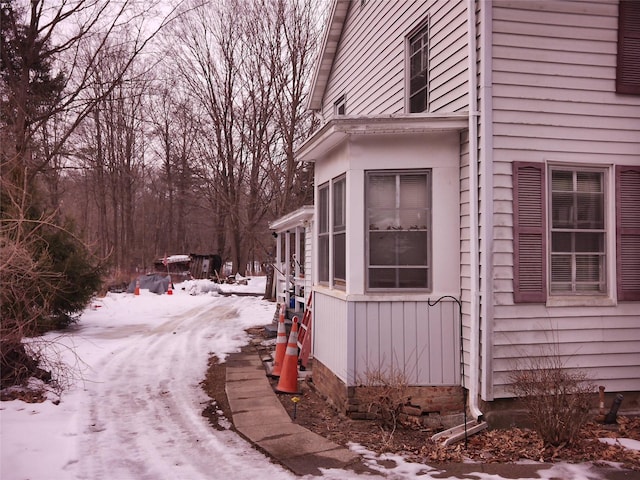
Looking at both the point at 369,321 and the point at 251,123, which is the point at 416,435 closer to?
the point at 369,321

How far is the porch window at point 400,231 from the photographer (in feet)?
20.8

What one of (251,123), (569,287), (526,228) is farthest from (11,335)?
(251,123)

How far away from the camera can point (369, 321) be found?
6270 mm

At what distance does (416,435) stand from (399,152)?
129 inches

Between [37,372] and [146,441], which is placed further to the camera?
[37,372]

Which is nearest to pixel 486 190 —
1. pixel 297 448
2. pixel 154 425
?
pixel 297 448

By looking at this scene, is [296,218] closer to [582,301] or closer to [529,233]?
[529,233]

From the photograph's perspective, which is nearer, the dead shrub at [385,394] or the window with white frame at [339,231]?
the dead shrub at [385,394]

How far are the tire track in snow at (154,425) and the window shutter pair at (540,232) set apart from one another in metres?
3.44

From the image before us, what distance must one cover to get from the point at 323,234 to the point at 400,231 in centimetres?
173

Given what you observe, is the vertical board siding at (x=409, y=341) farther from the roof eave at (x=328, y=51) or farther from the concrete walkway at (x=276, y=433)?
the roof eave at (x=328, y=51)

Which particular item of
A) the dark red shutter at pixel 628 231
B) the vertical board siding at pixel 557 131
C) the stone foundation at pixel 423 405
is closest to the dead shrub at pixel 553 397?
the vertical board siding at pixel 557 131

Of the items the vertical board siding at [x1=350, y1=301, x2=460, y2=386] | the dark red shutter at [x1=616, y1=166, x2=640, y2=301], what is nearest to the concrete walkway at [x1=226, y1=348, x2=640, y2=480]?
the vertical board siding at [x1=350, y1=301, x2=460, y2=386]

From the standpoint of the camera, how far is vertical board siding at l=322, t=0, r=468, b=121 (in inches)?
256
